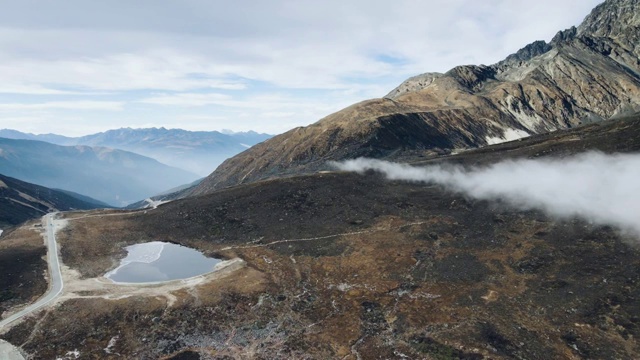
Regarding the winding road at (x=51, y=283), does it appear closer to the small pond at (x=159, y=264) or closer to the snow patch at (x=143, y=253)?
the small pond at (x=159, y=264)

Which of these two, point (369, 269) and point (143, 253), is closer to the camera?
point (369, 269)

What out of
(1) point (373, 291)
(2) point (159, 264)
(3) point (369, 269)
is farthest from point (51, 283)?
(1) point (373, 291)

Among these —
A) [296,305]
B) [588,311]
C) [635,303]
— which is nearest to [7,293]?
[296,305]

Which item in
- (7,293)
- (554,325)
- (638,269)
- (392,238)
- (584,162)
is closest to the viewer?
(554,325)

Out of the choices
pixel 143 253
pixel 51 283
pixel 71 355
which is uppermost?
pixel 143 253

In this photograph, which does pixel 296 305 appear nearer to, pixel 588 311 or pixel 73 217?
pixel 588 311

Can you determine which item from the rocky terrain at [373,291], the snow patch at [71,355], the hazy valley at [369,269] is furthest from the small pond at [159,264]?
the snow patch at [71,355]

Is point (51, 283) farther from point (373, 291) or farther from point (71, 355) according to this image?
point (373, 291)
